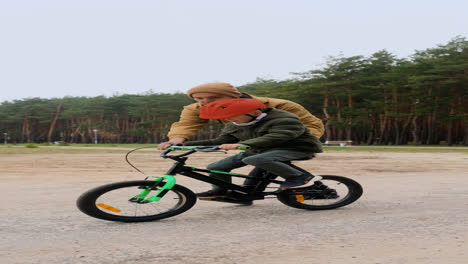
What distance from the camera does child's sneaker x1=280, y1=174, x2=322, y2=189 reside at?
14.4 feet

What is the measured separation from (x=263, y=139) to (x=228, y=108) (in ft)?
1.51

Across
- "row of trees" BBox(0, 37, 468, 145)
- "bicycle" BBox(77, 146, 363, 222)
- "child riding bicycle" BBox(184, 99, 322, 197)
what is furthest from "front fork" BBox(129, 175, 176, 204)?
"row of trees" BBox(0, 37, 468, 145)

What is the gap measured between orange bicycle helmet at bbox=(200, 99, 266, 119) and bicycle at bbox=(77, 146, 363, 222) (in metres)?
0.30

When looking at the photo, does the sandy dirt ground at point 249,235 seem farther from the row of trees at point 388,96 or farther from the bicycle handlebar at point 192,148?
the row of trees at point 388,96

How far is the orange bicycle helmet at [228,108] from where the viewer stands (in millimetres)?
3912

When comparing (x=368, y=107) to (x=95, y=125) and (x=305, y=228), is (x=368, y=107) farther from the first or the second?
(x=95, y=125)

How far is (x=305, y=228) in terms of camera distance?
12.4ft

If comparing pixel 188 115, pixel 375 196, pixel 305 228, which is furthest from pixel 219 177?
pixel 375 196

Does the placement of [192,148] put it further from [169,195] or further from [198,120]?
[198,120]

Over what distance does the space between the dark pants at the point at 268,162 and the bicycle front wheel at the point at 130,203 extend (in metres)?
0.41

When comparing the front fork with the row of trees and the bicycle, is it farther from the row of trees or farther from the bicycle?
the row of trees

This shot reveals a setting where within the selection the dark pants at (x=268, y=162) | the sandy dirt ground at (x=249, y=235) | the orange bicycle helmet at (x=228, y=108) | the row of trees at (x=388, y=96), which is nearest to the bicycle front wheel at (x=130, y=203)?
the sandy dirt ground at (x=249, y=235)

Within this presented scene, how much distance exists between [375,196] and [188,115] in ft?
9.41

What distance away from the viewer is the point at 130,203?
13.2ft
